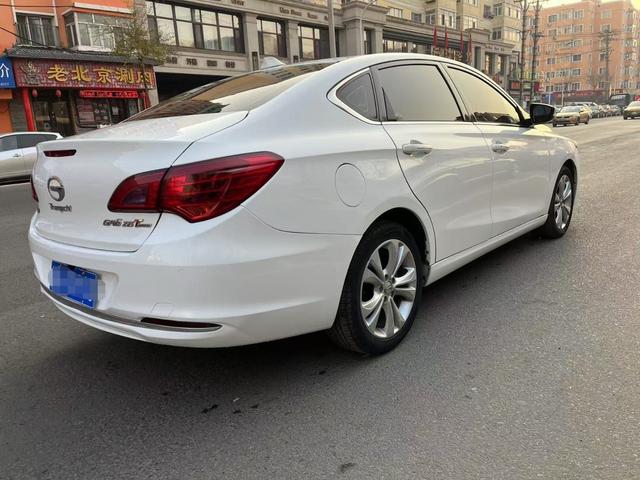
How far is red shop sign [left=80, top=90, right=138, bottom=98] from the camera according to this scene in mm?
23672

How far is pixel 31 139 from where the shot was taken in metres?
14.5

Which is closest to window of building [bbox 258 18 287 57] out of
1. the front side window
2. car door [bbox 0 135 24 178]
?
car door [bbox 0 135 24 178]

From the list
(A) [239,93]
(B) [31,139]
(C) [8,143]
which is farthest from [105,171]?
(B) [31,139]

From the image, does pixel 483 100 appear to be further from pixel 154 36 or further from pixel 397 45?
pixel 397 45

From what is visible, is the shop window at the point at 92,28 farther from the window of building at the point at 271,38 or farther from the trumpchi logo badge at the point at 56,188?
the trumpchi logo badge at the point at 56,188

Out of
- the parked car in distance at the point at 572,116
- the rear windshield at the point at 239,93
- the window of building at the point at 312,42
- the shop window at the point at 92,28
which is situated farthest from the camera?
the parked car in distance at the point at 572,116

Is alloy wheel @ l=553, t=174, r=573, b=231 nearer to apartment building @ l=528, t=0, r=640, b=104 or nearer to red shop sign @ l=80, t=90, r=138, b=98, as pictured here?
red shop sign @ l=80, t=90, r=138, b=98

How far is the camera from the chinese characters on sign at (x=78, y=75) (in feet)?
70.5

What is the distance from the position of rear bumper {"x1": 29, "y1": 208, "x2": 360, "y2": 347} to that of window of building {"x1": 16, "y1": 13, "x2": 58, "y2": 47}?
78.3ft

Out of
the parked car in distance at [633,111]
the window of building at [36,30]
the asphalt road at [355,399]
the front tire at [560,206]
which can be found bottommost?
the parked car in distance at [633,111]

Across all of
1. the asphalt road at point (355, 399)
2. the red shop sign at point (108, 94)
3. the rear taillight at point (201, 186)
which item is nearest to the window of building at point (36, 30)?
the red shop sign at point (108, 94)

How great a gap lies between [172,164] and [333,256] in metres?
0.85

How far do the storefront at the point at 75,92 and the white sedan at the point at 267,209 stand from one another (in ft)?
68.5

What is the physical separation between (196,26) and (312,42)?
8.54m
